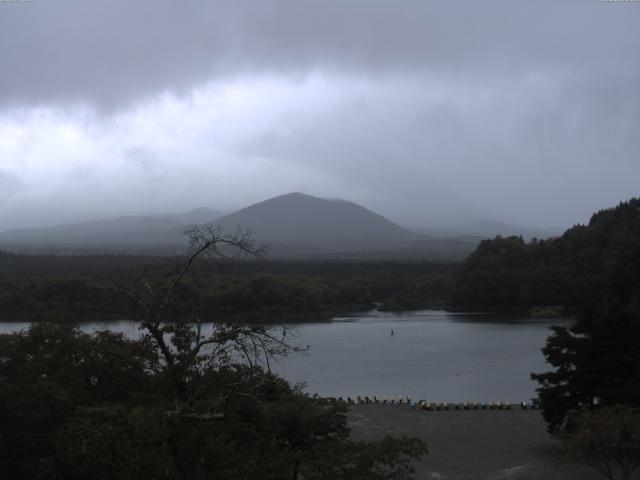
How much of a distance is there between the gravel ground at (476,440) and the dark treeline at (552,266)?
22.4 m

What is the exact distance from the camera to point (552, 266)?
37.7m

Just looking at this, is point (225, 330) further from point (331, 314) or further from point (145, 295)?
point (331, 314)

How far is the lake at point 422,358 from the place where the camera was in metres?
17.2

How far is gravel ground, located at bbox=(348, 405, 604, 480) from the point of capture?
907 centimetres

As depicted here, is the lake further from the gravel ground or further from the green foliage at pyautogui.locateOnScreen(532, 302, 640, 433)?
the green foliage at pyautogui.locateOnScreen(532, 302, 640, 433)

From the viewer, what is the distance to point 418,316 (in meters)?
36.6

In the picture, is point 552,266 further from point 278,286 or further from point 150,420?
point 150,420

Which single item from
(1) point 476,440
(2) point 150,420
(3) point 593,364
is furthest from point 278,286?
(2) point 150,420

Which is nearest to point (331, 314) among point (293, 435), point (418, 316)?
point (418, 316)

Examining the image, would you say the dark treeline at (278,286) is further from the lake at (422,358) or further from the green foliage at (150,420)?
the green foliage at (150,420)

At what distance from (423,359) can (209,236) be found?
1889cm

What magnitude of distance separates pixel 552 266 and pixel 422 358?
1819cm

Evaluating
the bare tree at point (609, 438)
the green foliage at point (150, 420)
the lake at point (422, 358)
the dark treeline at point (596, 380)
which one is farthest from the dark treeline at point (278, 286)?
the bare tree at point (609, 438)

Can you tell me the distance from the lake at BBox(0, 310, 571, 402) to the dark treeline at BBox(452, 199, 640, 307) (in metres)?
4.01
